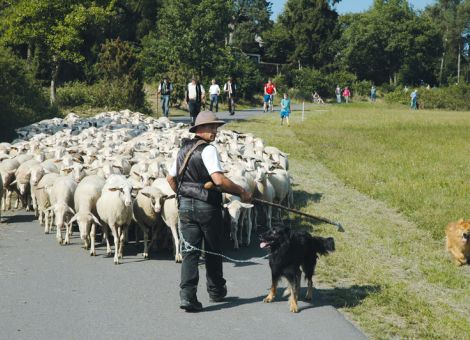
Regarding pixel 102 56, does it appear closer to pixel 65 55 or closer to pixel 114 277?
pixel 65 55

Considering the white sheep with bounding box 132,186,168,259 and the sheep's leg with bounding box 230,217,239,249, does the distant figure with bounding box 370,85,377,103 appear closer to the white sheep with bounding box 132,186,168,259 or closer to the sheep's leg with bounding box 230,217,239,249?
the sheep's leg with bounding box 230,217,239,249

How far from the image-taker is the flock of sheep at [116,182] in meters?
10.8

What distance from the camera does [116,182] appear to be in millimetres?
11359

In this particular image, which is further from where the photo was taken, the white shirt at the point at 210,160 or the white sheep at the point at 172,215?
the white sheep at the point at 172,215

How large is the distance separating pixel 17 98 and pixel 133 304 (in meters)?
22.0

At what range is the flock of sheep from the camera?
1079cm

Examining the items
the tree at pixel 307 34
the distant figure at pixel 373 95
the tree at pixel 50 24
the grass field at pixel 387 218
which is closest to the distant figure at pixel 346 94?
the distant figure at pixel 373 95

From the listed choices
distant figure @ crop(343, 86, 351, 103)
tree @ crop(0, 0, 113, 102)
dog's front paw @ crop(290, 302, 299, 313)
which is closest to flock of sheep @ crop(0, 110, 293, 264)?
dog's front paw @ crop(290, 302, 299, 313)

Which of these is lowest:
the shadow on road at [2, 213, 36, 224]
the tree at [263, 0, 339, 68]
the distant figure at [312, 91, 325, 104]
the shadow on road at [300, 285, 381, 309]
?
the shadow on road at [2, 213, 36, 224]

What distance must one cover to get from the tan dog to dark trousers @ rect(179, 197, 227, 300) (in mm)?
4508

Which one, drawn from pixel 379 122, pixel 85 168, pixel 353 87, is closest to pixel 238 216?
pixel 85 168

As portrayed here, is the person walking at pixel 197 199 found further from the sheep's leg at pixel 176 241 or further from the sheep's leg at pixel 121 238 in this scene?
the sheep's leg at pixel 121 238

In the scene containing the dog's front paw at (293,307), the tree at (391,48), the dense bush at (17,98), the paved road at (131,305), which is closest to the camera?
the paved road at (131,305)

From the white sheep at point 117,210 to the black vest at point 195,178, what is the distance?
9.69 ft
